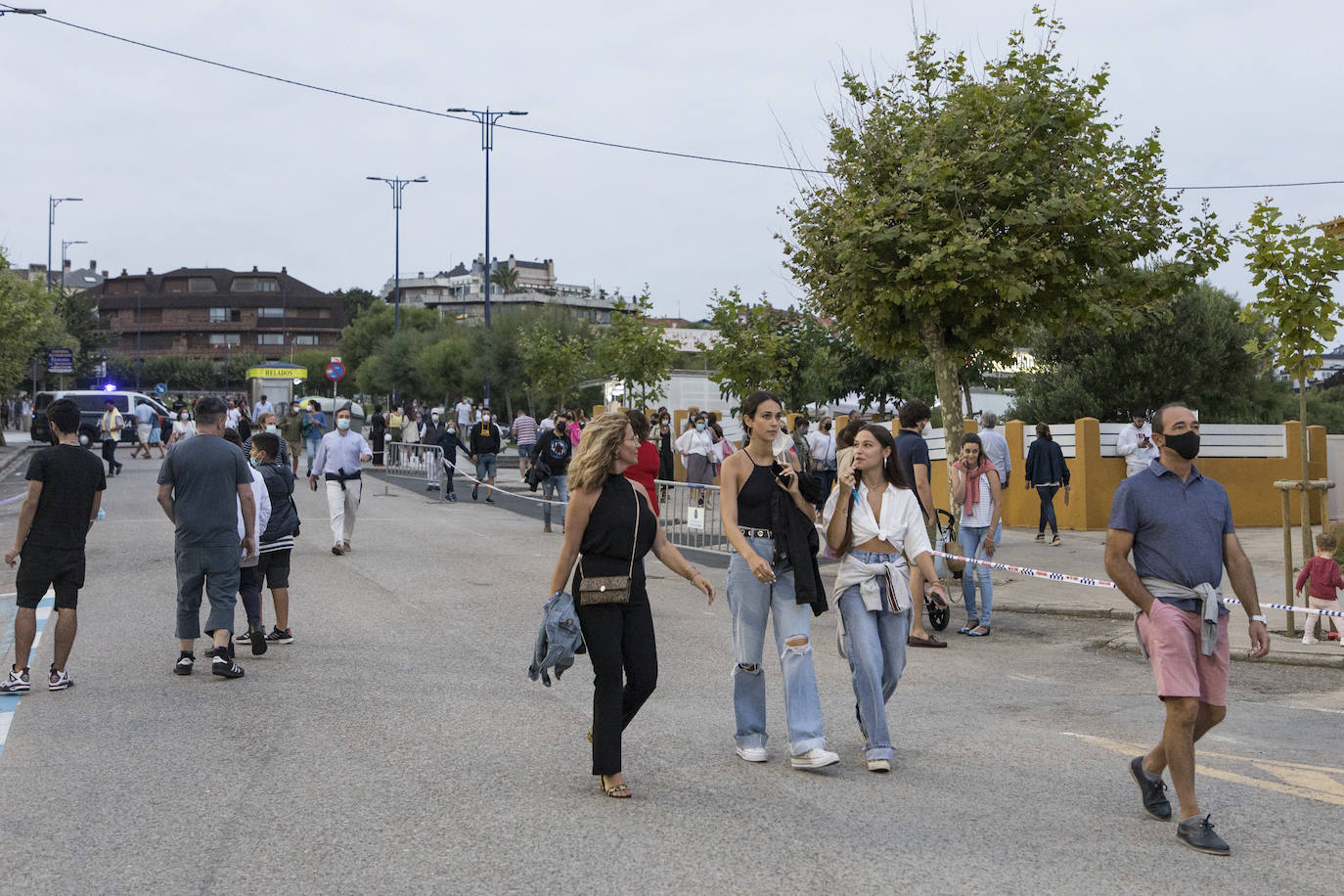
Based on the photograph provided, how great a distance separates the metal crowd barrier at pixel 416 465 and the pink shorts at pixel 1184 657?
20964 millimetres

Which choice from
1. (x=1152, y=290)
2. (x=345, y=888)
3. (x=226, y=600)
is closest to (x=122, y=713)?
(x=226, y=600)

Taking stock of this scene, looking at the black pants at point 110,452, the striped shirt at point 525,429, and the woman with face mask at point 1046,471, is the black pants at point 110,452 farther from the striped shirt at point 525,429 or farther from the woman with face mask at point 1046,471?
the woman with face mask at point 1046,471

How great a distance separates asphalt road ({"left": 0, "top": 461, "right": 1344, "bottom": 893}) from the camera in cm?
475

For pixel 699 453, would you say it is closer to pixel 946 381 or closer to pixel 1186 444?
pixel 946 381

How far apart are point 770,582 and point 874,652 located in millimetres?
614

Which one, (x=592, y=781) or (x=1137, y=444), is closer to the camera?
(x=592, y=781)

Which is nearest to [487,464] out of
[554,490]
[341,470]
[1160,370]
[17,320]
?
[554,490]

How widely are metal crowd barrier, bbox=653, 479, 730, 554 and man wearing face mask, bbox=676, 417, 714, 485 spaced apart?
5.32 m

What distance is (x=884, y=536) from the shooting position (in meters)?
6.30

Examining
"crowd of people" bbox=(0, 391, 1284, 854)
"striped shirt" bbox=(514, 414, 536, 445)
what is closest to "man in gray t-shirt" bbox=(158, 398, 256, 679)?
"crowd of people" bbox=(0, 391, 1284, 854)

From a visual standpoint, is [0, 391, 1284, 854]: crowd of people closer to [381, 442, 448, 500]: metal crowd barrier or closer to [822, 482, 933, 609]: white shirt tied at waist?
[822, 482, 933, 609]: white shirt tied at waist

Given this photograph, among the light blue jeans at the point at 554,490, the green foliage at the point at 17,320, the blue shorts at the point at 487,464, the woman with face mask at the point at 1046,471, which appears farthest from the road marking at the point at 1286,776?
the green foliage at the point at 17,320

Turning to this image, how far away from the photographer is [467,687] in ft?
26.9

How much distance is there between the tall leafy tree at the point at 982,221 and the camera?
44.2ft
